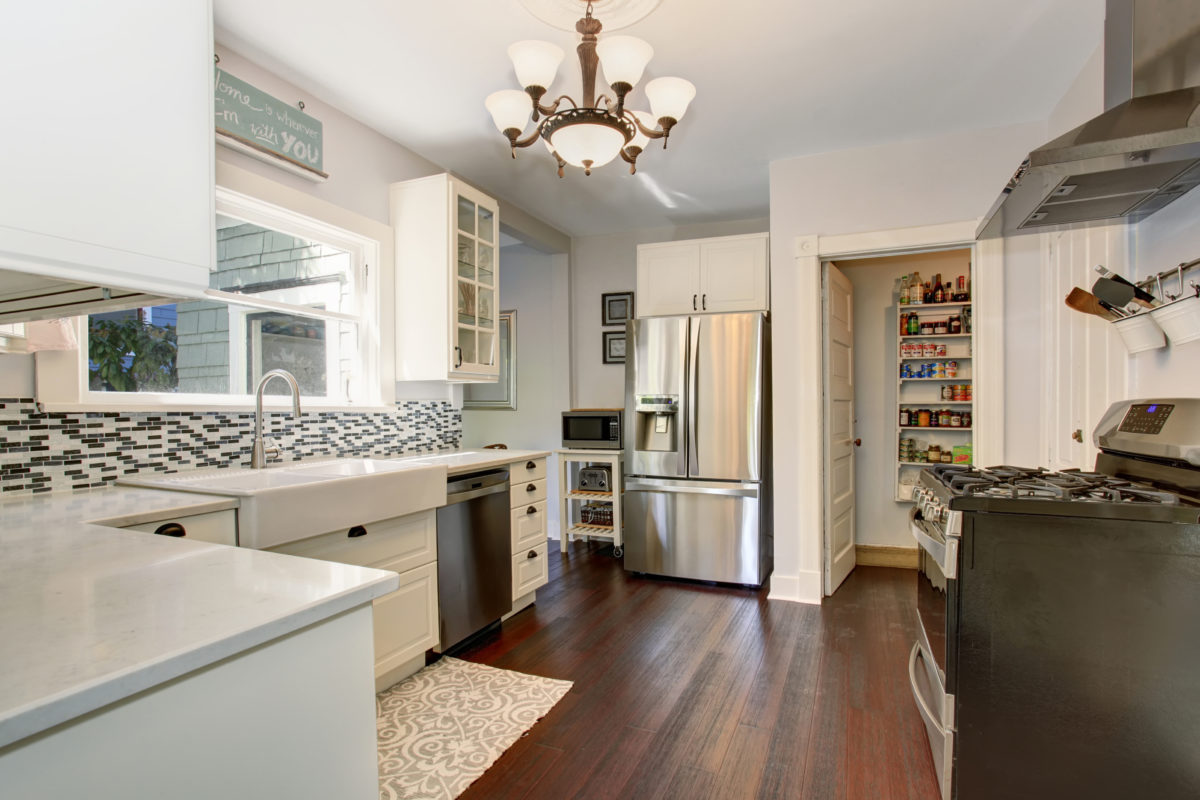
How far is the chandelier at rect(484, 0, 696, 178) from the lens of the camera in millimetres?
1835

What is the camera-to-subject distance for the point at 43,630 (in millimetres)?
657

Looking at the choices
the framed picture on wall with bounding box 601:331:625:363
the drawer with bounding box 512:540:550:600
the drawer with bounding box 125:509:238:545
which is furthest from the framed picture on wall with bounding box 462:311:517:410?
the drawer with bounding box 125:509:238:545

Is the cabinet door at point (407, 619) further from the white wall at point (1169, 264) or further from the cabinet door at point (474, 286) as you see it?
the white wall at point (1169, 264)

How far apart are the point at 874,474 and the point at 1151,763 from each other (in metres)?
2.94

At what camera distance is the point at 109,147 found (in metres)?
0.66

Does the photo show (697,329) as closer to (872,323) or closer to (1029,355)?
(872,323)

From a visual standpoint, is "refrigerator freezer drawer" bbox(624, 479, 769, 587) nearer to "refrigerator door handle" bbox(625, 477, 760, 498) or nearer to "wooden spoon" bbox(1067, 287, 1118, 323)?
"refrigerator door handle" bbox(625, 477, 760, 498)

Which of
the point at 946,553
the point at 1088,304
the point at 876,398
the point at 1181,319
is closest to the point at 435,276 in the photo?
the point at 946,553

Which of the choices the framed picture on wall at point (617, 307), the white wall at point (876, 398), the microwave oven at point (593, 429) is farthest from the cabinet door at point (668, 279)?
the white wall at point (876, 398)

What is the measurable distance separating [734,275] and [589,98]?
200 centimetres

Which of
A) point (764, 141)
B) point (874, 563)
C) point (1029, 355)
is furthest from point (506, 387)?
point (1029, 355)

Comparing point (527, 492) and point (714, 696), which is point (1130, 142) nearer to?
point (714, 696)

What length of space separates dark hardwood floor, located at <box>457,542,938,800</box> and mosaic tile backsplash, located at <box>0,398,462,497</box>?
3.90 ft

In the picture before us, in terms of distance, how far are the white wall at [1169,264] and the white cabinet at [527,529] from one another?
8.40 ft
